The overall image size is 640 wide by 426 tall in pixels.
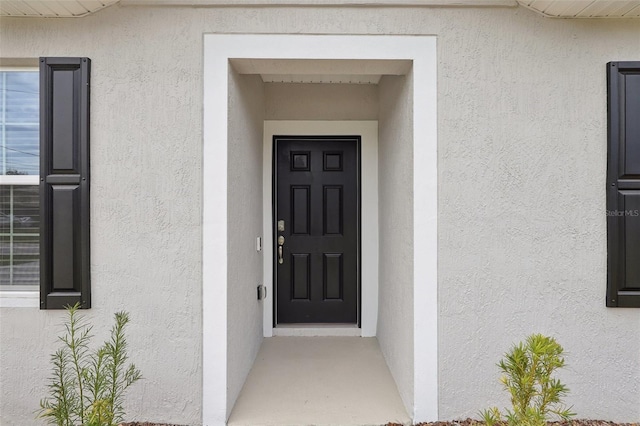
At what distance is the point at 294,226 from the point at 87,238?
80.1 inches

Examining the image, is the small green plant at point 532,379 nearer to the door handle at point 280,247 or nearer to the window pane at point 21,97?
the door handle at point 280,247

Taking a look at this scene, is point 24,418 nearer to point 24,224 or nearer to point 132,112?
point 24,224

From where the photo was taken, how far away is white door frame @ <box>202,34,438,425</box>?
2.52 m

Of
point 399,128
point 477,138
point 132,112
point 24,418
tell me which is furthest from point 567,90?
point 24,418

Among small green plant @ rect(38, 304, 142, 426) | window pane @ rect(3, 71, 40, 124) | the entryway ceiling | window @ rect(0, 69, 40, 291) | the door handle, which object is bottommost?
small green plant @ rect(38, 304, 142, 426)

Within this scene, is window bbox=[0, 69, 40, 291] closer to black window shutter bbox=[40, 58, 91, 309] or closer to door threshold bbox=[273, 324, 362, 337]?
black window shutter bbox=[40, 58, 91, 309]

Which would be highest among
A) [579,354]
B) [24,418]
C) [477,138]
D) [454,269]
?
[477,138]

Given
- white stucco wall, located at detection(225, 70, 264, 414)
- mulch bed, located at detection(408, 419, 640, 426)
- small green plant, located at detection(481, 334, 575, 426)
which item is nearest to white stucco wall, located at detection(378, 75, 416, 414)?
mulch bed, located at detection(408, 419, 640, 426)

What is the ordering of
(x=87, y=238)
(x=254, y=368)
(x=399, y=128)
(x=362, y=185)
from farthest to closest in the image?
(x=362, y=185) < (x=254, y=368) < (x=399, y=128) < (x=87, y=238)

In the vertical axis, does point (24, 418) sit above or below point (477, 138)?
A: below

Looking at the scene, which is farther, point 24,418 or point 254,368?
point 254,368

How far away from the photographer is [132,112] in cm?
254

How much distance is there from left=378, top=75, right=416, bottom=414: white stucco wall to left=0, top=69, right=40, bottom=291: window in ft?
8.64

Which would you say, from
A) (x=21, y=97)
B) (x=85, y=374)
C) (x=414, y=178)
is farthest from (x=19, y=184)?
(x=414, y=178)
